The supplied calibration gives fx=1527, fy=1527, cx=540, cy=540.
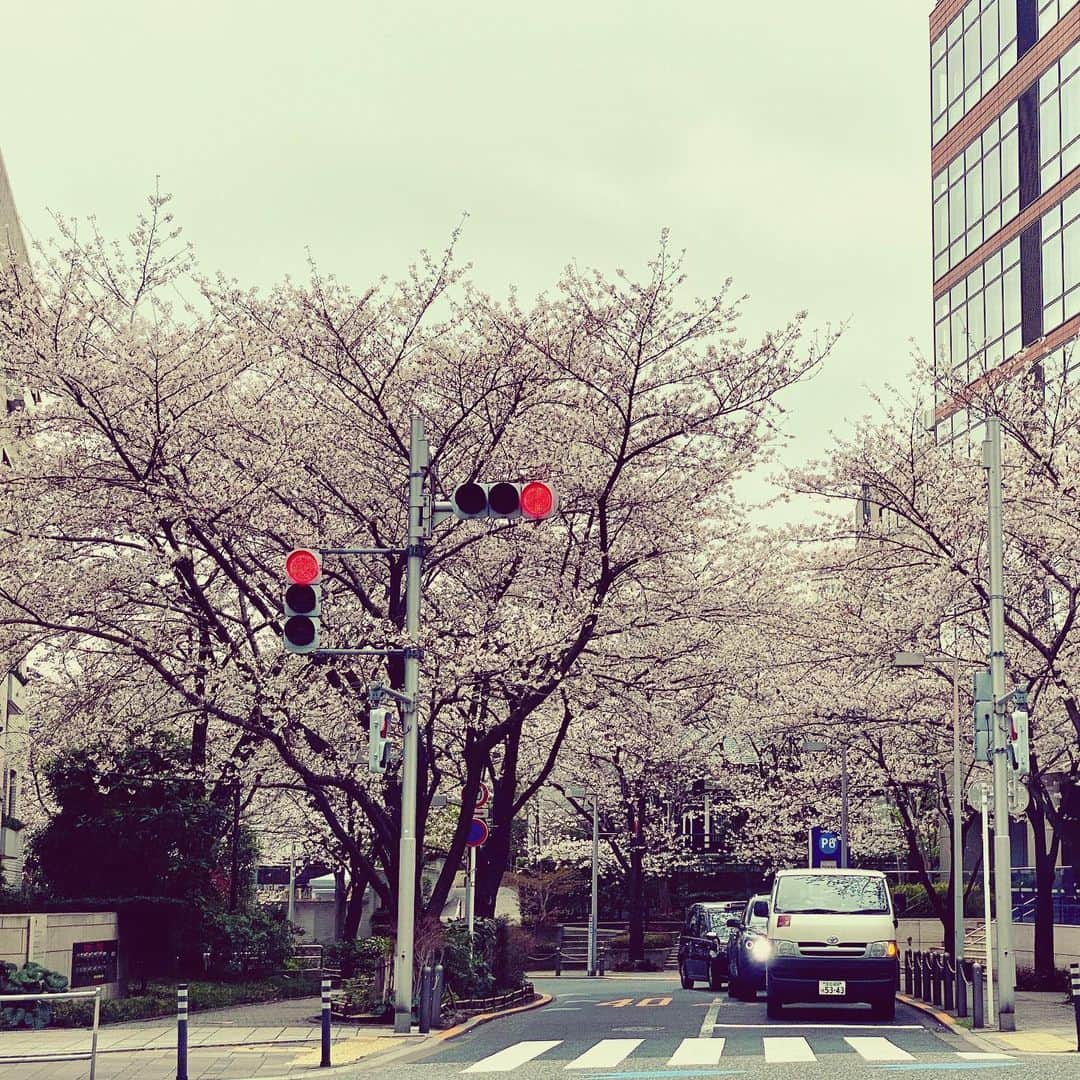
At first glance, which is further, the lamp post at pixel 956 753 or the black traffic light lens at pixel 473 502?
the lamp post at pixel 956 753

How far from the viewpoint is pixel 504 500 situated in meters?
16.2

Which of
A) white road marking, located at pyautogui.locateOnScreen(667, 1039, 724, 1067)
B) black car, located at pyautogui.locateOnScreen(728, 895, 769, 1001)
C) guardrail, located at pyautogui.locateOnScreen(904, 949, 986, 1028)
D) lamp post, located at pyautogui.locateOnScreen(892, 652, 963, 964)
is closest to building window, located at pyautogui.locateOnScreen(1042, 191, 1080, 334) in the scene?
lamp post, located at pyautogui.locateOnScreen(892, 652, 963, 964)

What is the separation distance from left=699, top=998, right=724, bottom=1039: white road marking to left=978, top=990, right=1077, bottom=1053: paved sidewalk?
336 cm

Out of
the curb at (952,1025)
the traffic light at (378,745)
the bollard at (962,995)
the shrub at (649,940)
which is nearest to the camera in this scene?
the curb at (952,1025)

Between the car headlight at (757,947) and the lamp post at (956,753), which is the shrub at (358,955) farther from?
the lamp post at (956,753)

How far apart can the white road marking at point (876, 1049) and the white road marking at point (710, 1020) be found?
1.83 m

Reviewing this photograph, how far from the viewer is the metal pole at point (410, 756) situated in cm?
1873

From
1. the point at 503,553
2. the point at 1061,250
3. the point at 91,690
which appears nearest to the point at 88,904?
the point at 91,690

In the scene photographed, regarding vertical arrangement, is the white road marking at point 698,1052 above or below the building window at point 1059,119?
below

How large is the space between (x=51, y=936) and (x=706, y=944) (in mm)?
16576

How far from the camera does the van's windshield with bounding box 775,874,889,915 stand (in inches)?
855

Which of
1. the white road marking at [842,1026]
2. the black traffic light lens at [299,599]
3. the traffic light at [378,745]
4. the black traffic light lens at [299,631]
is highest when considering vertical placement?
the black traffic light lens at [299,599]

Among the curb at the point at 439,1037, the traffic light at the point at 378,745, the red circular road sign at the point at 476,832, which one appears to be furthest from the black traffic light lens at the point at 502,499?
the red circular road sign at the point at 476,832

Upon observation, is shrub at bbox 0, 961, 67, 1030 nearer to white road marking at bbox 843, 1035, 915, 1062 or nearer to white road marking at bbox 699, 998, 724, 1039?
white road marking at bbox 699, 998, 724, 1039
